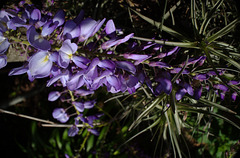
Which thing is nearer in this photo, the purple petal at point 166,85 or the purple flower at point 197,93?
the purple petal at point 166,85

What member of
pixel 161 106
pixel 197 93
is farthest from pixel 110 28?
pixel 161 106

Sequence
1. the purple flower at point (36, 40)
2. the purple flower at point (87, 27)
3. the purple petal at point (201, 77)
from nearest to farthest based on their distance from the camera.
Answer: the purple flower at point (36, 40) < the purple flower at point (87, 27) < the purple petal at point (201, 77)

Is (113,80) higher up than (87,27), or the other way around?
(87,27)

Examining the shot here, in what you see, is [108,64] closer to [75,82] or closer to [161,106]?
[75,82]

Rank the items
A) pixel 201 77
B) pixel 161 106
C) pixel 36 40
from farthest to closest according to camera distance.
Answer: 1. pixel 161 106
2. pixel 201 77
3. pixel 36 40

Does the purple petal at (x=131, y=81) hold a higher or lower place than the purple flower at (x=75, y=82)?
higher

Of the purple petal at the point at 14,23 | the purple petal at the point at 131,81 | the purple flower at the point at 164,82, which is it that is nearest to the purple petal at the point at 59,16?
the purple petal at the point at 14,23

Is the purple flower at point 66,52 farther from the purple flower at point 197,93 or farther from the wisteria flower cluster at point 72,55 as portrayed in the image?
the purple flower at point 197,93

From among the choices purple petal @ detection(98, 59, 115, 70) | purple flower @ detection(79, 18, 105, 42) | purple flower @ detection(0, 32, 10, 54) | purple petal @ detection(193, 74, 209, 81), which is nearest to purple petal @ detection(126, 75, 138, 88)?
purple petal @ detection(98, 59, 115, 70)

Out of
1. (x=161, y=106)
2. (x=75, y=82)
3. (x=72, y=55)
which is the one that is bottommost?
(x=161, y=106)

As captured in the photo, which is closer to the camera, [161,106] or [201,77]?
[201,77]
